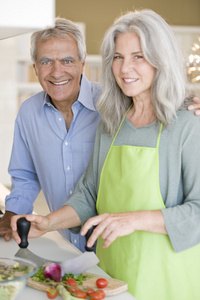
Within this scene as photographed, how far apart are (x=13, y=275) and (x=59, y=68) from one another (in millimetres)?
1201

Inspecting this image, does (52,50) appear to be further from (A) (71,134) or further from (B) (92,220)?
(B) (92,220)

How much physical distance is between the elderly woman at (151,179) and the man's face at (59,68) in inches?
21.5

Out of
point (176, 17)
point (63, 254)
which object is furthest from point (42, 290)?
point (176, 17)

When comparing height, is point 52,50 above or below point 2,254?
above

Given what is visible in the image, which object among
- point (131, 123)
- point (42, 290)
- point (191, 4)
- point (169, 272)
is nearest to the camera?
point (42, 290)

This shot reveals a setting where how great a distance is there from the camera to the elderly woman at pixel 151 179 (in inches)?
58.6

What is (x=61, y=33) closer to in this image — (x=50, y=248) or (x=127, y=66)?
(x=127, y=66)

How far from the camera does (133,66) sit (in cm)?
160

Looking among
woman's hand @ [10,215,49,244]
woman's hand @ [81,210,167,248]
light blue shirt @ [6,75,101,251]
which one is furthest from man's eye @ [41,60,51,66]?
woman's hand @ [81,210,167,248]

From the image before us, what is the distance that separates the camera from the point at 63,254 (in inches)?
70.0

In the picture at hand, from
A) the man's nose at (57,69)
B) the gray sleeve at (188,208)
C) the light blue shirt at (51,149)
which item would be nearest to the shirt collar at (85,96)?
the light blue shirt at (51,149)

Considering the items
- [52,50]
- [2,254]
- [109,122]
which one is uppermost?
[52,50]

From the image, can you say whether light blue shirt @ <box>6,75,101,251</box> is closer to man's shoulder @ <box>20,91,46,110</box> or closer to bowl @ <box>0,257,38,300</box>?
man's shoulder @ <box>20,91,46,110</box>

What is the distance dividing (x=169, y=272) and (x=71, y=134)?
3.05ft
